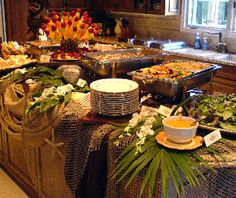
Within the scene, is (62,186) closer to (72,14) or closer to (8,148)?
(8,148)

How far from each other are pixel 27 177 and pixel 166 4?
3.01 m

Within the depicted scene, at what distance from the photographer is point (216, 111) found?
1.76 meters

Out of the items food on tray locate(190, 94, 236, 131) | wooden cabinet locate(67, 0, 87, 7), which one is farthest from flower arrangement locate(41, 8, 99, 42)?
wooden cabinet locate(67, 0, 87, 7)

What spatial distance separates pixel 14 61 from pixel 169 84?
1.54 meters

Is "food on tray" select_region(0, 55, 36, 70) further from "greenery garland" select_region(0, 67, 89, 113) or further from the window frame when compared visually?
the window frame

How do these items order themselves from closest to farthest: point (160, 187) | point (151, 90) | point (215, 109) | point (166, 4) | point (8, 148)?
point (160, 187), point (215, 109), point (151, 90), point (8, 148), point (166, 4)

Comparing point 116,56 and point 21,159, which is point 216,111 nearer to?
point 116,56

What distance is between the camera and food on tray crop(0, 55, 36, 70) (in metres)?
2.99

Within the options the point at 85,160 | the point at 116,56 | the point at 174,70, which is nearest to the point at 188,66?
the point at 174,70

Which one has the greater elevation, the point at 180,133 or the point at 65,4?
the point at 65,4

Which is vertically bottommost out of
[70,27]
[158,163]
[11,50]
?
[158,163]

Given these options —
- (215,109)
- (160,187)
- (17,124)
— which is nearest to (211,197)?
(160,187)

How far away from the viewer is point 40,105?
2.20 m

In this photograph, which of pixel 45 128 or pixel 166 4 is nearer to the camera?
pixel 45 128
